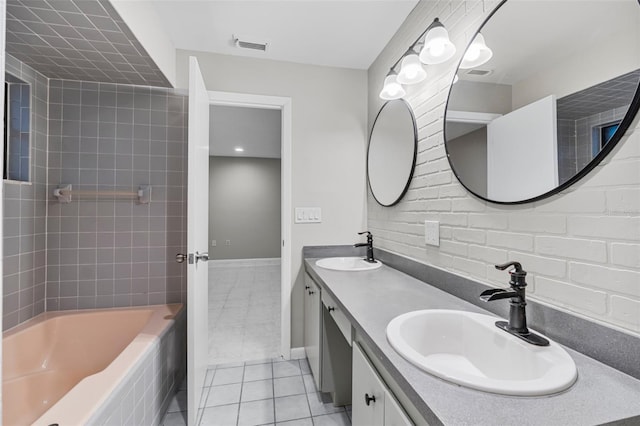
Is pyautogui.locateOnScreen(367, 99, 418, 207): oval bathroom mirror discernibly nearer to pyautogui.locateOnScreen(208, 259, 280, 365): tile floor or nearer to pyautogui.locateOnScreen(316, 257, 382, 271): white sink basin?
pyautogui.locateOnScreen(316, 257, 382, 271): white sink basin

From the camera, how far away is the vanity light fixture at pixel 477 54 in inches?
43.9

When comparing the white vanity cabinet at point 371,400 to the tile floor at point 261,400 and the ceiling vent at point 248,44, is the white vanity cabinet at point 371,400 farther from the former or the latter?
the ceiling vent at point 248,44

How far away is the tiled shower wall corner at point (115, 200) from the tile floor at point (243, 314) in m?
0.68

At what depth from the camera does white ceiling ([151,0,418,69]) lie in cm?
163

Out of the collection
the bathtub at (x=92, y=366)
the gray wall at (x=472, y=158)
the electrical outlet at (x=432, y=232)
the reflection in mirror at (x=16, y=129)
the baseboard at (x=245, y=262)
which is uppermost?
the reflection in mirror at (x=16, y=129)

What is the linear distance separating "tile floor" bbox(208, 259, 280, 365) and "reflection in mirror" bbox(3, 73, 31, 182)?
5.81 ft

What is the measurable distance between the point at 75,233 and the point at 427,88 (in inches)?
95.0

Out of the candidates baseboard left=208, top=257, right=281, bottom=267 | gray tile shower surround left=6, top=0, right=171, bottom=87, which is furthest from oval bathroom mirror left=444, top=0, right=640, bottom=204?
baseboard left=208, top=257, right=281, bottom=267

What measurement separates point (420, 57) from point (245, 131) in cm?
319

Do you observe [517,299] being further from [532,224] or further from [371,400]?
[371,400]

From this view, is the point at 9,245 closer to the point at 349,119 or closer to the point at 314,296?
the point at 314,296

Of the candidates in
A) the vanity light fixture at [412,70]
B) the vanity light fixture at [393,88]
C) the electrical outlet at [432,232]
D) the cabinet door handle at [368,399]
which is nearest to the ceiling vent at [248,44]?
the vanity light fixture at [393,88]

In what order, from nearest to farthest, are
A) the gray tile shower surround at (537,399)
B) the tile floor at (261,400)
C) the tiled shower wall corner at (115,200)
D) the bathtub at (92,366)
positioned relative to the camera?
the gray tile shower surround at (537,399), the bathtub at (92,366), the tile floor at (261,400), the tiled shower wall corner at (115,200)

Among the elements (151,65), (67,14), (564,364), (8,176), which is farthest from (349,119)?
(8,176)
